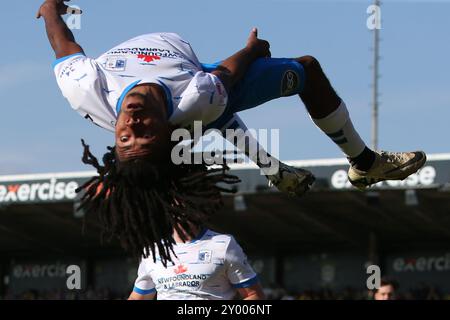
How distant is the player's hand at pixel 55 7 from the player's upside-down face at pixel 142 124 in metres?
1.15

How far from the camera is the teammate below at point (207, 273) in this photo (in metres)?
9.12

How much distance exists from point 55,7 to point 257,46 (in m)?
1.35

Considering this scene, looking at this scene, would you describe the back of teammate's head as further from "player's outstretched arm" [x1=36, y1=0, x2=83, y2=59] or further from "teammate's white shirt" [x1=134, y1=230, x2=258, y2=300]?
"player's outstretched arm" [x1=36, y1=0, x2=83, y2=59]

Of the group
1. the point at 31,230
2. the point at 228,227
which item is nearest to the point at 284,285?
the point at 228,227

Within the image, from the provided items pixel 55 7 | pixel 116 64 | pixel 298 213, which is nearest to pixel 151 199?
pixel 116 64

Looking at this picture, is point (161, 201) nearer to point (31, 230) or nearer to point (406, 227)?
point (406, 227)

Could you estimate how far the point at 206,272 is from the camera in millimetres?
9125

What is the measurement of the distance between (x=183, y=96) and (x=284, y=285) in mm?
23112

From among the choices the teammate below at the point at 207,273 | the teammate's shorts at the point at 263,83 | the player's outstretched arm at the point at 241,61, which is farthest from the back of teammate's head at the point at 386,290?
the player's outstretched arm at the point at 241,61

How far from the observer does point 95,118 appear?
659 centimetres

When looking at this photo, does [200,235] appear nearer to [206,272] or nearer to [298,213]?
[206,272]

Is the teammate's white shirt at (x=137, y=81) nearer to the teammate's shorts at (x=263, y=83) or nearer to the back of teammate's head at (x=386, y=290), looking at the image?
the teammate's shorts at (x=263, y=83)

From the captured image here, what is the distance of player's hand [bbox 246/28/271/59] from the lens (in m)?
7.06

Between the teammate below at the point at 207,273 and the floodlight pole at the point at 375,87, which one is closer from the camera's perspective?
the teammate below at the point at 207,273
